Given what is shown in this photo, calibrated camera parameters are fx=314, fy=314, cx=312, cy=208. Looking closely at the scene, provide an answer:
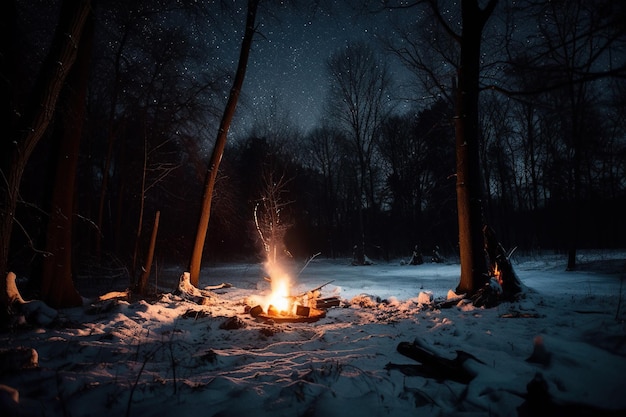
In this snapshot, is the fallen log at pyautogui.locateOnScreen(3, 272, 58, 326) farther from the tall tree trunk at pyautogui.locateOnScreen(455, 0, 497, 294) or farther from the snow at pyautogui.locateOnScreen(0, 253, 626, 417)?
the tall tree trunk at pyautogui.locateOnScreen(455, 0, 497, 294)

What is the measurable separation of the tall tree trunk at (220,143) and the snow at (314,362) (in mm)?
3354

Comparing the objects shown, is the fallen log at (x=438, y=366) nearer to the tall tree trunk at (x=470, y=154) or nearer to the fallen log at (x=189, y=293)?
the tall tree trunk at (x=470, y=154)

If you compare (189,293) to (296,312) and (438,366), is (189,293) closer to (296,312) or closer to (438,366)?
(296,312)

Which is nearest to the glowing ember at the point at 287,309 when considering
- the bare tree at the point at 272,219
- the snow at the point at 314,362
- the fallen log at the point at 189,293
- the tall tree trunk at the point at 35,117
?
the snow at the point at 314,362

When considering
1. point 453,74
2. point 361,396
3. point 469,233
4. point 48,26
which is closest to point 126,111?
point 48,26

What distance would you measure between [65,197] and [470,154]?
951cm

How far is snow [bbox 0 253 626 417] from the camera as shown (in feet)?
8.05

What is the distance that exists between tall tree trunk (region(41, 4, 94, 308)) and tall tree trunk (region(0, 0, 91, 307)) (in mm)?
2288

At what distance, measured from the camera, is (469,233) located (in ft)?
24.6

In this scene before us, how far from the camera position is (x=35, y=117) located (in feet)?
15.4

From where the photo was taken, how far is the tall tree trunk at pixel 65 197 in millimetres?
6941

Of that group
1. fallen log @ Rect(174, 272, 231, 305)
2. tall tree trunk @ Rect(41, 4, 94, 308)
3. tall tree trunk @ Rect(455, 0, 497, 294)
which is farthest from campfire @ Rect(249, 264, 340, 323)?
tall tree trunk @ Rect(41, 4, 94, 308)

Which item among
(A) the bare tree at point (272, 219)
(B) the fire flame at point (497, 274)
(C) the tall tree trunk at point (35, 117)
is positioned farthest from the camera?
(A) the bare tree at point (272, 219)

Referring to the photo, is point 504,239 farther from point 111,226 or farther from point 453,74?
point 111,226
